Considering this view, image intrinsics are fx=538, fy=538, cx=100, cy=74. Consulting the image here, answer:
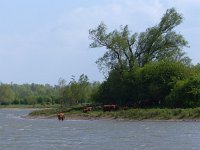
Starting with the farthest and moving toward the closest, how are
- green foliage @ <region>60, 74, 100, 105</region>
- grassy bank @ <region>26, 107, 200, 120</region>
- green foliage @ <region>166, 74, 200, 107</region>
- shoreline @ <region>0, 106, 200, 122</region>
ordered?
green foliage @ <region>60, 74, 100, 105</region>, green foliage @ <region>166, 74, 200, 107</region>, grassy bank @ <region>26, 107, 200, 120</region>, shoreline @ <region>0, 106, 200, 122</region>

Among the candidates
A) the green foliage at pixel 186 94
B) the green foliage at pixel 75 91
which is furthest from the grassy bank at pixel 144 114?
the green foliage at pixel 75 91

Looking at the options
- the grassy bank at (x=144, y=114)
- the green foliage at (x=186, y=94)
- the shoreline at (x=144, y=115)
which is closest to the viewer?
the shoreline at (x=144, y=115)

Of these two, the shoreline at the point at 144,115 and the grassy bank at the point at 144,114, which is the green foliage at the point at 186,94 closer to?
the shoreline at the point at 144,115

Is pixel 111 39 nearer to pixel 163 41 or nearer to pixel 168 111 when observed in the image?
pixel 163 41

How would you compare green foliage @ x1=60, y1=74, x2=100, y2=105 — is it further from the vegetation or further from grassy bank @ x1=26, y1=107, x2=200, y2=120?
grassy bank @ x1=26, y1=107, x2=200, y2=120

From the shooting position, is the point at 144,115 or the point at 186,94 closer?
the point at 144,115

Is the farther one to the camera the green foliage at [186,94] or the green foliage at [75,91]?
the green foliage at [75,91]

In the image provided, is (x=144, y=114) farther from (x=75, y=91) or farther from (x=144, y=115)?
(x=75, y=91)

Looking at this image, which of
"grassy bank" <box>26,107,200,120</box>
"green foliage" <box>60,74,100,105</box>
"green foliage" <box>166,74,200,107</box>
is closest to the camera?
"grassy bank" <box>26,107,200,120</box>

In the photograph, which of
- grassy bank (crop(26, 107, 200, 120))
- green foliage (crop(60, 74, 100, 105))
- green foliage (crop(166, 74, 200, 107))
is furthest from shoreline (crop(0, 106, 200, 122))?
green foliage (crop(60, 74, 100, 105))

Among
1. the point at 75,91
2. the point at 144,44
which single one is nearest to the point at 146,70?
the point at 144,44

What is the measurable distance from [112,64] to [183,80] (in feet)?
60.1

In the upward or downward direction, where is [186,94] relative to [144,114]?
upward

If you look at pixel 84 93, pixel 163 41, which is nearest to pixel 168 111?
pixel 163 41
